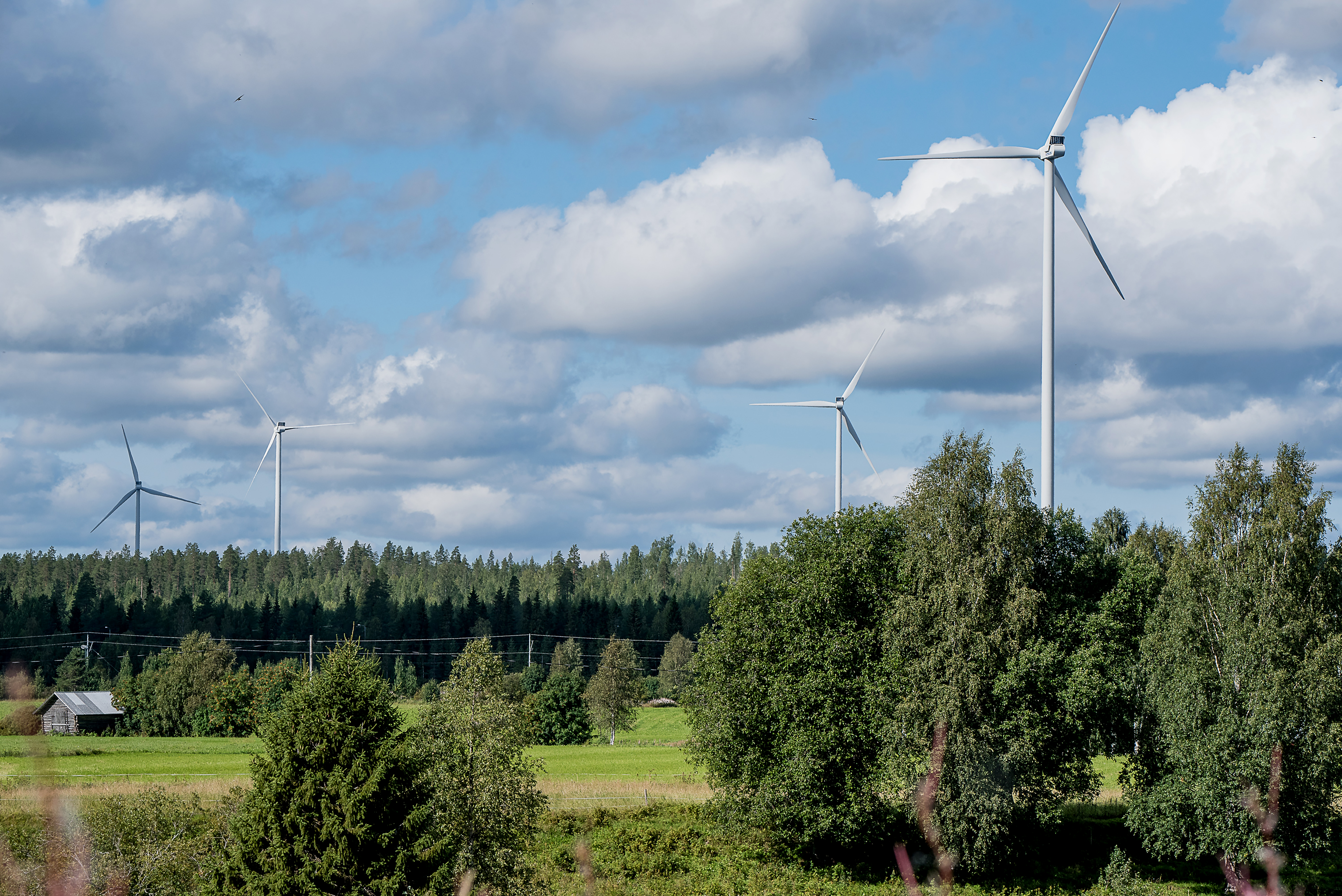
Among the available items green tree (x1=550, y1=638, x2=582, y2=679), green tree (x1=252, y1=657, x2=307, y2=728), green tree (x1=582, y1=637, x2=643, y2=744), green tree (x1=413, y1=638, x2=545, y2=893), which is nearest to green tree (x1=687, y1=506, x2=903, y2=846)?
green tree (x1=413, y1=638, x2=545, y2=893)

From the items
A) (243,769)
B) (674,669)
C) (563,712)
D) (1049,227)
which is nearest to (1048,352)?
(1049,227)

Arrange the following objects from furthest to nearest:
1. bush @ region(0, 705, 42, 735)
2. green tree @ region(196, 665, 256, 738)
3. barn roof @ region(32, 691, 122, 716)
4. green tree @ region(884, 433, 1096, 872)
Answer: barn roof @ region(32, 691, 122, 716) < green tree @ region(196, 665, 256, 738) < green tree @ region(884, 433, 1096, 872) < bush @ region(0, 705, 42, 735)

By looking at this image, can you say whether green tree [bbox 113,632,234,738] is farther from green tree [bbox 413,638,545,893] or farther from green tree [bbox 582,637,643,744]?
green tree [bbox 413,638,545,893]

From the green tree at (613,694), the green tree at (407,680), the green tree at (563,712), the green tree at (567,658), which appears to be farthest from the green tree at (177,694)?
the green tree at (567,658)

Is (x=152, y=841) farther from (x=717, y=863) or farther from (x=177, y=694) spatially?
(x=177, y=694)

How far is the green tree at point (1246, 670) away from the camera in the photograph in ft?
176

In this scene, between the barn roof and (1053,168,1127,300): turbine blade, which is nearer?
(1053,168,1127,300): turbine blade

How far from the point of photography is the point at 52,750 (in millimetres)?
2963

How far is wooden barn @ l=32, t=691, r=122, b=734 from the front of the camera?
138625mm

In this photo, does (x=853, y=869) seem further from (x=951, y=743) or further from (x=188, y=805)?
(x=188, y=805)

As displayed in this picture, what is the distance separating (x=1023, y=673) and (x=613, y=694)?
8569 centimetres

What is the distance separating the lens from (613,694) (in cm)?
13800

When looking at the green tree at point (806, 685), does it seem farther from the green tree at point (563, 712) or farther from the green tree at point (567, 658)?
the green tree at point (567, 658)

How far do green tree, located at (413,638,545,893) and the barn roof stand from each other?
11490 centimetres
